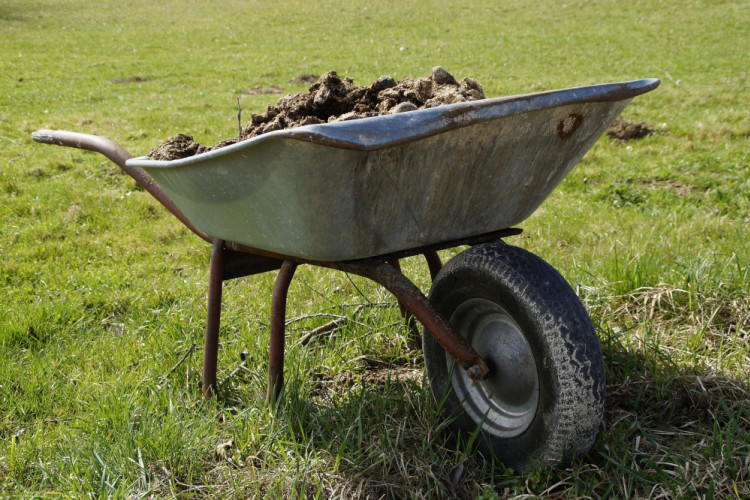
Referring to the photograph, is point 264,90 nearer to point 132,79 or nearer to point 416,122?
point 132,79

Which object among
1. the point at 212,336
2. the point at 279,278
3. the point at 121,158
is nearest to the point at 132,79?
the point at 121,158

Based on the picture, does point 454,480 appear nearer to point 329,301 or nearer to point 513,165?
point 513,165

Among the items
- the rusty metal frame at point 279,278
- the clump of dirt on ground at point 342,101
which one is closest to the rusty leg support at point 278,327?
the rusty metal frame at point 279,278

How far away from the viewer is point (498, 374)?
6.75ft

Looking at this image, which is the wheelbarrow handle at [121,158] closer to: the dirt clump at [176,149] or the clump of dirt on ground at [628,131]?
the dirt clump at [176,149]

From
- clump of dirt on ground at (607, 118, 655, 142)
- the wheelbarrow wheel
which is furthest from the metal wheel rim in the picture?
clump of dirt on ground at (607, 118, 655, 142)

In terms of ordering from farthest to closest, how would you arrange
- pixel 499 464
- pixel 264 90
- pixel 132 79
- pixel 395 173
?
pixel 132 79 → pixel 264 90 → pixel 499 464 → pixel 395 173

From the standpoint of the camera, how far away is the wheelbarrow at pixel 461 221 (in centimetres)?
165

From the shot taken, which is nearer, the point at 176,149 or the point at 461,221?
the point at 461,221

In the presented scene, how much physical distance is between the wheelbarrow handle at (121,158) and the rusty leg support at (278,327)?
0.40 meters

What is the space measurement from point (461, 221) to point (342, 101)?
635mm

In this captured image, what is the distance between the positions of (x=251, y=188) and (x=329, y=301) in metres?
1.42

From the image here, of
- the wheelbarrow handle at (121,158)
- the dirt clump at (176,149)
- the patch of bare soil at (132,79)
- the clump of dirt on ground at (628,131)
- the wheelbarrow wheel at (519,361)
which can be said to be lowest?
the patch of bare soil at (132,79)

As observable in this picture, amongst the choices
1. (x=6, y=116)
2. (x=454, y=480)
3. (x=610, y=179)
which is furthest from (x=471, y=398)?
(x=6, y=116)
